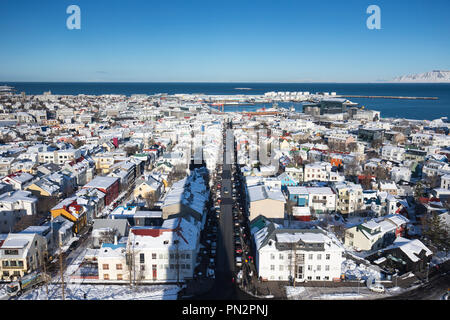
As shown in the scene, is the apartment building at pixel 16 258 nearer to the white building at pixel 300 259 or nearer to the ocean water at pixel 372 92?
the white building at pixel 300 259

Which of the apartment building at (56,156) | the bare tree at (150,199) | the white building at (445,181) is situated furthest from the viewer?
the apartment building at (56,156)

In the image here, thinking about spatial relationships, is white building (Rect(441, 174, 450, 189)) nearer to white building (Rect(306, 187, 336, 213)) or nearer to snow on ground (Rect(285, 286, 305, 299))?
white building (Rect(306, 187, 336, 213))

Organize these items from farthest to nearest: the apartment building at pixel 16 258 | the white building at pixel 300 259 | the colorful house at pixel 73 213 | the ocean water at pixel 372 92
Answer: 1. the ocean water at pixel 372 92
2. the colorful house at pixel 73 213
3. the apartment building at pixel 16 258
4. the white building at pixel 300 259

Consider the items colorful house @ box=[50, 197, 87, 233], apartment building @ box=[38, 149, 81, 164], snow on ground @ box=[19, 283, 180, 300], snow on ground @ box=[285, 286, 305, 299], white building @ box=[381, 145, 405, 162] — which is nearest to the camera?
snow on ground @ box=[19, 283, 180, 300]

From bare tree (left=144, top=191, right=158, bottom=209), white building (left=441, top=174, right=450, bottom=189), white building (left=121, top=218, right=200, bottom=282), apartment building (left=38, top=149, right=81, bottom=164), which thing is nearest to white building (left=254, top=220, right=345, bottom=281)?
white building (left=121, top=218, right=200, bottom=282)

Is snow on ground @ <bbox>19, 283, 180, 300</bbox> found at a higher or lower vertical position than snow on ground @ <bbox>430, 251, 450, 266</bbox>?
lower

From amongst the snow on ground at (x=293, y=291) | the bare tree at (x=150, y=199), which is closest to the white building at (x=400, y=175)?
the snow on ground at (x=293, y=291)
